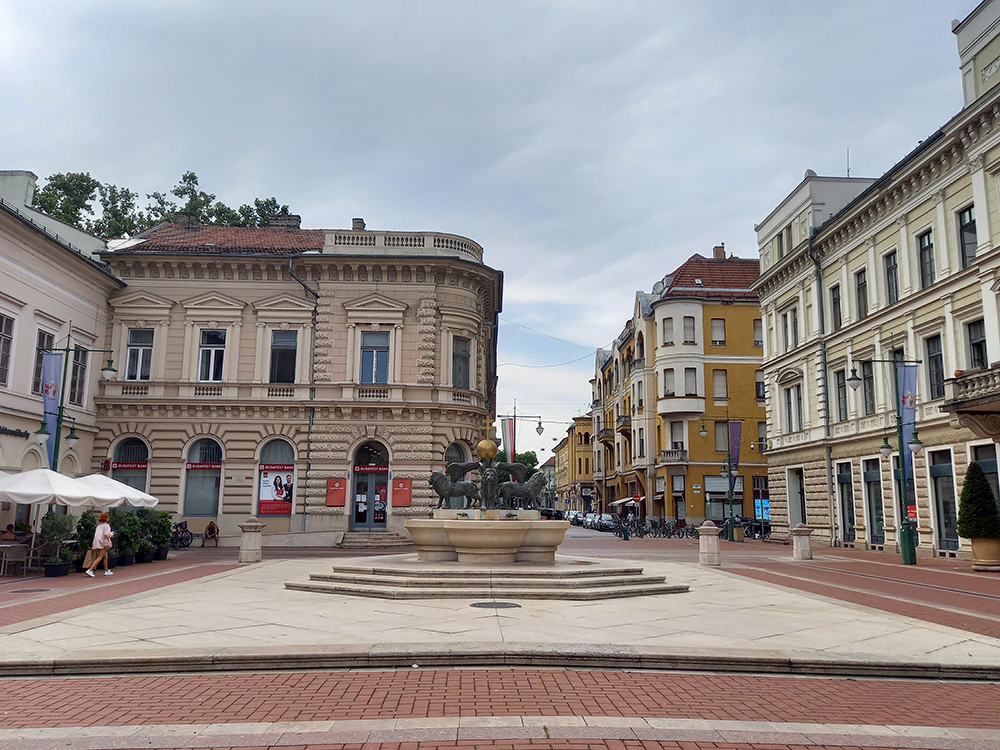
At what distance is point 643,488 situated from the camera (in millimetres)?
59500

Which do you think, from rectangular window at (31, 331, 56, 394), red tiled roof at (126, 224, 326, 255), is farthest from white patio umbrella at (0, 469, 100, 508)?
red tiled roof at (126, 224, 326, 255)

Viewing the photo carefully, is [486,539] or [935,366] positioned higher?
[935,366]

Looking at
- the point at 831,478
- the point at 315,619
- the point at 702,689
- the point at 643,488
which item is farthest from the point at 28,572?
the point at 643,488

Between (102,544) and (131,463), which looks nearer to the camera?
(102,544)

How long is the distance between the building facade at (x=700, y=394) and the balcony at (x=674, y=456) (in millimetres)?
70

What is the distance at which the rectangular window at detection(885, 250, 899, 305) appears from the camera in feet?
97.3

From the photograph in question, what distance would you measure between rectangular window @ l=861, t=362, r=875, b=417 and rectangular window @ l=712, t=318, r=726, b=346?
73.7ft

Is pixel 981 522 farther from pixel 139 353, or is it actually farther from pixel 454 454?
pixel 139 353

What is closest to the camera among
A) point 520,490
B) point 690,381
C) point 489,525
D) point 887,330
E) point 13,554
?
point 489,525

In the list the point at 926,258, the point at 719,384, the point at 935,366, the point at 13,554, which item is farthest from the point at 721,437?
the point at 13,554

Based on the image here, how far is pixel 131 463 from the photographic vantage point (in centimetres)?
3328

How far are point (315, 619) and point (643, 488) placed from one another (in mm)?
50605

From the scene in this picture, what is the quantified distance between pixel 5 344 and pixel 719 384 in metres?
43.1

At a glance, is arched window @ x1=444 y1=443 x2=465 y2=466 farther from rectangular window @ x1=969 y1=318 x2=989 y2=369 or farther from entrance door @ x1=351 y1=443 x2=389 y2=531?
rectangular window @ x1=969 y1=318 x2=989 y2=369
